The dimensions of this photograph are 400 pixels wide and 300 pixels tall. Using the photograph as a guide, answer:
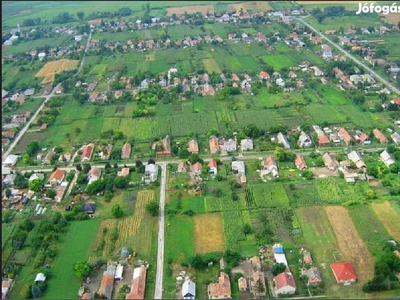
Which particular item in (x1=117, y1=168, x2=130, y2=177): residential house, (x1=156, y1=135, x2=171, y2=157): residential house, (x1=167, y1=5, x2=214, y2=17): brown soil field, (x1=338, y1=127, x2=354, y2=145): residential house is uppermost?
(x1=117, y1=168, x2=130, y2=177): residential house

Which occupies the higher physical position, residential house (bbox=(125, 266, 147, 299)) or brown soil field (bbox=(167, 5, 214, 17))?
residential house (bbox=(125, 266, 147, 299))

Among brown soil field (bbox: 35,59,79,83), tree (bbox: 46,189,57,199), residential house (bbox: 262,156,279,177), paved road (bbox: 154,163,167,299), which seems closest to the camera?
paved road (bbox: 154,163,167,299)

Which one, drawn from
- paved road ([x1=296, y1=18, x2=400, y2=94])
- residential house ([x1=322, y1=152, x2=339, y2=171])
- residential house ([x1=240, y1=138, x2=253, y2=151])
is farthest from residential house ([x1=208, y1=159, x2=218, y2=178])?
paved road ([x1=296, y1=18, x2=400, y2=94])

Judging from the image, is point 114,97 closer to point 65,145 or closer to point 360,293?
point 65,145

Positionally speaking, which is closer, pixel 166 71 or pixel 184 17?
pixel 166 71

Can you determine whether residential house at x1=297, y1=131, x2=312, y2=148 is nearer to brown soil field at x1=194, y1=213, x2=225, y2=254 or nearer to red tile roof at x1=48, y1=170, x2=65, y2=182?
brown soil field at x1=194, y1=213, x2=225, y2=254

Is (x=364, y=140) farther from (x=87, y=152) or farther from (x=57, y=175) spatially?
Answer: (x=57, y=175)

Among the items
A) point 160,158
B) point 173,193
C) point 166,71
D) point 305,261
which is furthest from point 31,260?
point 166,71
